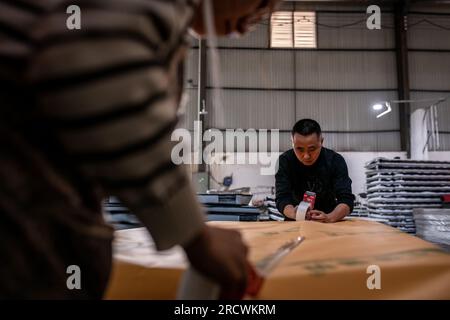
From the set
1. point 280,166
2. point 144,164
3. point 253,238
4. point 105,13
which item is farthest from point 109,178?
point 280,166

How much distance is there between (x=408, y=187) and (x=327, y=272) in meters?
3.66

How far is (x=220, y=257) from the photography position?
0.53m

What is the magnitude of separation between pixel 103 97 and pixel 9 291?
273 mm

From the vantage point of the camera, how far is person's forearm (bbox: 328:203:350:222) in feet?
7.20

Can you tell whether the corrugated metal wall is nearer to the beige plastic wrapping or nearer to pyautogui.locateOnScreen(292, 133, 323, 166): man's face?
pyautogui.locateOnScreen(292, 133, 323, 166): man's face

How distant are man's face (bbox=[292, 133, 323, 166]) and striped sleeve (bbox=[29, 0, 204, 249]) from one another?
7.48ft

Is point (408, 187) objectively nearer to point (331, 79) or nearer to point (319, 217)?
point (319, 217)

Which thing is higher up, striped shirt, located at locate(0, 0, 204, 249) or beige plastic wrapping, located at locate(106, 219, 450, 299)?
striped shirt, located at locate(0, 0, 204, 249)

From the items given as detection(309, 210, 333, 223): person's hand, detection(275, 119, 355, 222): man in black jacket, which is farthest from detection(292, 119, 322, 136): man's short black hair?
detection(309, 210, 333, 223): person's hand

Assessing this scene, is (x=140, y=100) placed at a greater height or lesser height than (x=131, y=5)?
lesser

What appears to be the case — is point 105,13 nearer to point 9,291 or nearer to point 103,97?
point 103,97

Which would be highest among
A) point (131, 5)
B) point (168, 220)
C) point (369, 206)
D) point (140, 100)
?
point (131, 5)

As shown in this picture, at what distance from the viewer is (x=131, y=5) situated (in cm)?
42

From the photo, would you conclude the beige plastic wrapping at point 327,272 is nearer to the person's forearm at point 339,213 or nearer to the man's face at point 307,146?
the person's forearm at point 339,213
